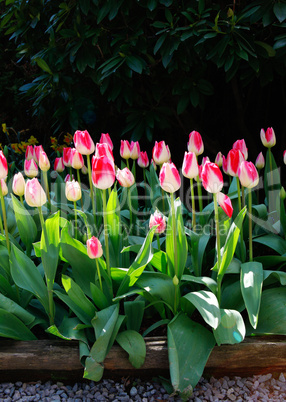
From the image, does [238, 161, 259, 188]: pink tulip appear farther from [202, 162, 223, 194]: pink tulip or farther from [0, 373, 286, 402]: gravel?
[0, 373, 286, 402]: gravel

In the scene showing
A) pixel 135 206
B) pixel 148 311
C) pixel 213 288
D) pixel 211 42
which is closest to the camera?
pixel 213 288

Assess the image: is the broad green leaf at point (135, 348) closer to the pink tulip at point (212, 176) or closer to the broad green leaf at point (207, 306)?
the broad green leaf at point (207, 306)

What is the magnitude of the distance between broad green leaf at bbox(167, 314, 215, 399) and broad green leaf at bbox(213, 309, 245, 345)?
0.30 ft

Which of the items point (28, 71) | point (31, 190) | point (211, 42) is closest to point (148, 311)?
point (31, 190)

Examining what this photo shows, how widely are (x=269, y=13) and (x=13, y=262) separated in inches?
72.3

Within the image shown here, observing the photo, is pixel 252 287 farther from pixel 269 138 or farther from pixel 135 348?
pixel 269 138

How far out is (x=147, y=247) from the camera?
155 cm

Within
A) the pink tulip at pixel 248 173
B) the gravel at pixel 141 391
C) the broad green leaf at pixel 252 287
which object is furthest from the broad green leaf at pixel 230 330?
the pink tulip at pixel 248 173

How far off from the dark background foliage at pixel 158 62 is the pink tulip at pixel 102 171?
132 cm

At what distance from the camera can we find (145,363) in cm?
156

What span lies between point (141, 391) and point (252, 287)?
0.54 m

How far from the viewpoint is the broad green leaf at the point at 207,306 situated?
4.63ft

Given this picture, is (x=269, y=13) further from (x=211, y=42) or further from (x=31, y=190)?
(x=31, y=190)

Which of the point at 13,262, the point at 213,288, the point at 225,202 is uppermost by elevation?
the point at 225,202
